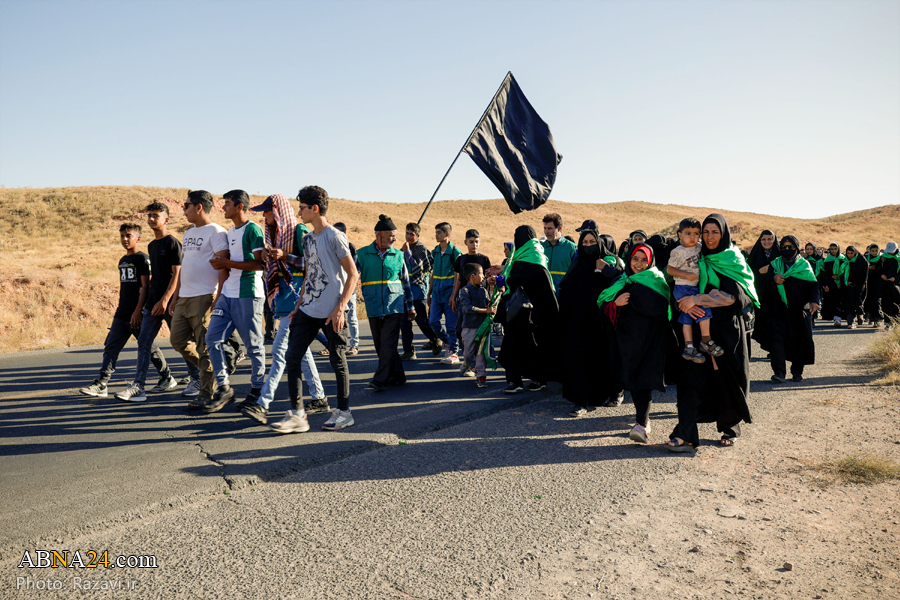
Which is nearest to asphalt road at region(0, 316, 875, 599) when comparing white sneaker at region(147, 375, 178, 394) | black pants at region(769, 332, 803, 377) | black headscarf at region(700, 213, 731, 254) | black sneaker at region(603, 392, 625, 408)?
black sneaker at region(603, 392, 625, 408)

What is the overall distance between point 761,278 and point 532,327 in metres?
4.33

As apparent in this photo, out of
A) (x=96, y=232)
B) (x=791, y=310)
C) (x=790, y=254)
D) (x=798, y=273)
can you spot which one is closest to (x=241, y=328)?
(x=791, y=310)

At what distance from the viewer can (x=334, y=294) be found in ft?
18.7

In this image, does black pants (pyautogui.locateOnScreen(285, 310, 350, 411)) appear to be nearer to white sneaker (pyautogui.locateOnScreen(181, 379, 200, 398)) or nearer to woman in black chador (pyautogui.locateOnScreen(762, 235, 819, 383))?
white sneaker (pyautogui.locateOnScreen(181, 379, 200, 398))

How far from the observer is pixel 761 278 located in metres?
9.57

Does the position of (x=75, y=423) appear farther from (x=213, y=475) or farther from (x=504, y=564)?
(x=504, y=564)

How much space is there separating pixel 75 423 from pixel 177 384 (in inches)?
78.6

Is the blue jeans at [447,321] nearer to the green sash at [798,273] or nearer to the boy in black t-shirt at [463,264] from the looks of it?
the boy in black t-shirt at [463,264]

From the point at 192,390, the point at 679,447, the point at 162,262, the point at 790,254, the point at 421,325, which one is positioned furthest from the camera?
the point at 421,325

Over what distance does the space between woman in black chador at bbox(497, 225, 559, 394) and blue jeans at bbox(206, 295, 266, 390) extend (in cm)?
287

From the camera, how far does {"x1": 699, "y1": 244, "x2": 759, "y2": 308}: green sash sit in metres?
5.45

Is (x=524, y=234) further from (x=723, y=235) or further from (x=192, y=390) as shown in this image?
(x=192, y=390)

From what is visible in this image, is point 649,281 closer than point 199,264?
Yes

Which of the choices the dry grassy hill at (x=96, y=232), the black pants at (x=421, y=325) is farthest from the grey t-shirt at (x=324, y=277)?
the dry grassy hill at (x=96, y=232)
